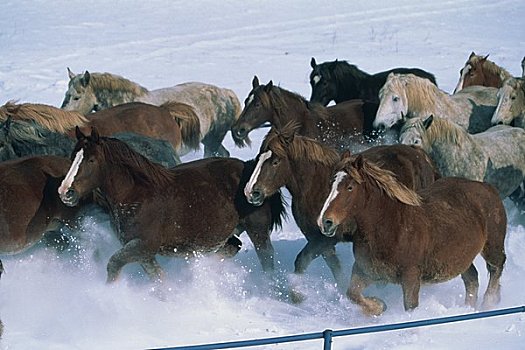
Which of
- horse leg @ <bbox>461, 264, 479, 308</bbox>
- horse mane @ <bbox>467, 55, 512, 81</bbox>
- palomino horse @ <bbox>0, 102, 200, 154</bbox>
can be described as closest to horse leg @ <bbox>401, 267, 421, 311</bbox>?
horse leg @ <bbox>461, 264, 479, 308</bbox>

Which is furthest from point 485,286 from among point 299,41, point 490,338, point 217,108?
point 299,41

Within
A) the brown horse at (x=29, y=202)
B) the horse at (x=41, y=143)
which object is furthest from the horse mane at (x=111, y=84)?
the brown horse at (x=29, y=202)

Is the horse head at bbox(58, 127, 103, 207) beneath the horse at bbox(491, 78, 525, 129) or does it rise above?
above

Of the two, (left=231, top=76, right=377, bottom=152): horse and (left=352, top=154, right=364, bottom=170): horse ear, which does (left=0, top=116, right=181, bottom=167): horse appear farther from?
(left=352, top=154, right=364, bottom=170): horse ear

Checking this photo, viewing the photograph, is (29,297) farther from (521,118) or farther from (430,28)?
(430,28)

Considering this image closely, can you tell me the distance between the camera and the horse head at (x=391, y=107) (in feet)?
33.0

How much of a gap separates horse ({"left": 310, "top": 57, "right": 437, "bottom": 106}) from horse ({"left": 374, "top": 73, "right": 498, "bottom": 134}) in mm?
1400

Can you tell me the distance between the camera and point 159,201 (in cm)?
755

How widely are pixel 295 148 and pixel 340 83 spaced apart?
16.1 ft

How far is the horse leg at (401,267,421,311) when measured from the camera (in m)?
6.73

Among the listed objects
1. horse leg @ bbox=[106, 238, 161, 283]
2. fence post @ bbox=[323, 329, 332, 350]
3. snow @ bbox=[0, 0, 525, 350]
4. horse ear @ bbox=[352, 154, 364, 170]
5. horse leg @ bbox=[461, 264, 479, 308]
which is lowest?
snow @ bbox=[0, 0, 525, 350]

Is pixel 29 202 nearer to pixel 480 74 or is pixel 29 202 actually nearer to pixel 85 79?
pixel 85 79

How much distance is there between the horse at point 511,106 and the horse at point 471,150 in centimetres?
63

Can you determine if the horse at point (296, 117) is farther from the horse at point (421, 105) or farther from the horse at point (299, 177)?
the horse at point (299, 177)
